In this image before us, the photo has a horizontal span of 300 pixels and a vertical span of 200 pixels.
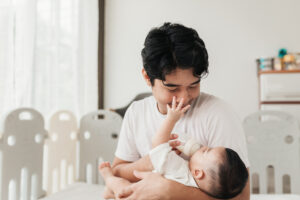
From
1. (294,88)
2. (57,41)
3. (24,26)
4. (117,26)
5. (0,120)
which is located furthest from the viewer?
(117,26)

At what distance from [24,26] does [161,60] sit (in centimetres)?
128

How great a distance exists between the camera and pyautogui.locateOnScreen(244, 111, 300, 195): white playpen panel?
158 centimetres

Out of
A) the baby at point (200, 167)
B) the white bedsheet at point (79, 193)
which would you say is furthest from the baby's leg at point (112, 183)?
the white bedsheet at point (79, 193)

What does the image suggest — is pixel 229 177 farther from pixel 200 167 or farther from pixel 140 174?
pixel 140 174

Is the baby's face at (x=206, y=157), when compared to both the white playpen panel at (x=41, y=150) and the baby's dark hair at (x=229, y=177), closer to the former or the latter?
the baby's dark hair at (x=229, y=177)

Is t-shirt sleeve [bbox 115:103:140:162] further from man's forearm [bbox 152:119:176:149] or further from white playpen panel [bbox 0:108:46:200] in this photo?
white playpen panel [bbox 0:108:46:200]

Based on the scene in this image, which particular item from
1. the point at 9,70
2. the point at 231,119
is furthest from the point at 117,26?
the point at 231,119

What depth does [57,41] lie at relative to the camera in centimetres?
207

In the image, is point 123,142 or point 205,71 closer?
point 205,71

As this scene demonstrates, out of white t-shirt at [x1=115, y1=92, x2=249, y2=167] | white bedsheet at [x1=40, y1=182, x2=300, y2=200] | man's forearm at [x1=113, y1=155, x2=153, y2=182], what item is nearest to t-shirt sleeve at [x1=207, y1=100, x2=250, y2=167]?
white t-shirt at [x1=115, y1=92, x2=249, y2=167]

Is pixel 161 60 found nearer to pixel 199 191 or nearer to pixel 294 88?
pixel 199 191

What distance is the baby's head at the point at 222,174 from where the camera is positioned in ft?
2.71

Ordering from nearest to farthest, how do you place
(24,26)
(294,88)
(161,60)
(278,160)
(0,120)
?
(161,60), (0,120), (278,160), (24,26), (294,88)

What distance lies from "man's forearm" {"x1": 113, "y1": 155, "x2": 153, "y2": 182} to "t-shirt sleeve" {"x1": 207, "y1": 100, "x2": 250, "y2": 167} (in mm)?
233
